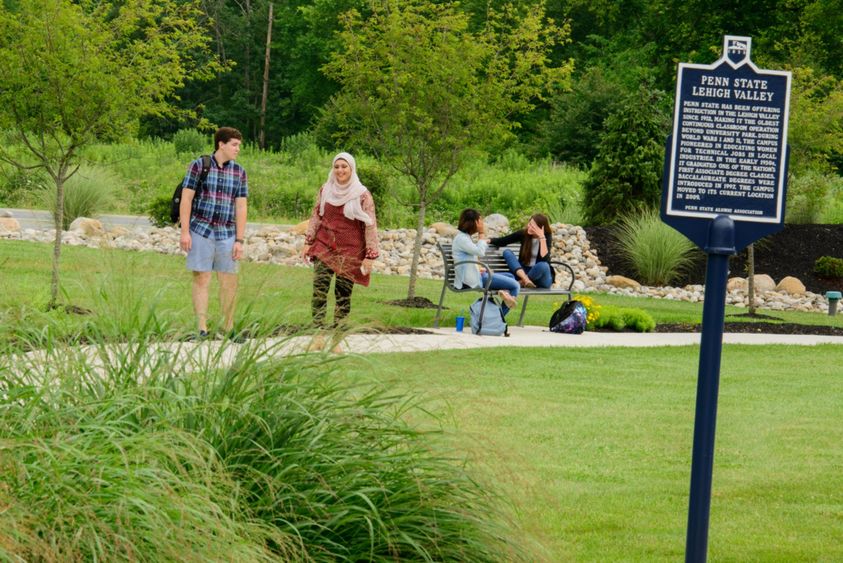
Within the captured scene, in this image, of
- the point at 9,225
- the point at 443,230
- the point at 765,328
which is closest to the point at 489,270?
the point at 765,328

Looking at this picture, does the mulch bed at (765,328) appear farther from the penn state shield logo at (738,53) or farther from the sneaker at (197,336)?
the sneaker at (197,336)

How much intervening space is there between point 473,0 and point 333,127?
10.9m

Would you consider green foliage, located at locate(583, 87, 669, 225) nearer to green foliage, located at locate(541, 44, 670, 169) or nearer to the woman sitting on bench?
the woman sitting on bench

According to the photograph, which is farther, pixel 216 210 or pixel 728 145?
pixel 216 210

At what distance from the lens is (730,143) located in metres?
5.30

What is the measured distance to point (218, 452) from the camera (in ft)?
13.7

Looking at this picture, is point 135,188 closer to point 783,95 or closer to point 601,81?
point 601,81

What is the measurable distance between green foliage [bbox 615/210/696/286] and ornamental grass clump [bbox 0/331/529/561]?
17496 mm

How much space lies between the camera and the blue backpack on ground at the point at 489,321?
13.4m

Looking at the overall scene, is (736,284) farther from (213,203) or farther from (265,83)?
(265,83)

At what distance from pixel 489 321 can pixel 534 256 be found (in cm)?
180

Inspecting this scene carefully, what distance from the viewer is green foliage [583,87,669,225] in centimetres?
2498

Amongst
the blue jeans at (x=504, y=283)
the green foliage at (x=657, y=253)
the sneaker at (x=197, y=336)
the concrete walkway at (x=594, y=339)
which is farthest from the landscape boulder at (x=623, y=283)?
the sneaker at (x=197, y=336)

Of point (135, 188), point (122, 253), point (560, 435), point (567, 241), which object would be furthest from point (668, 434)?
point (135, 188)
